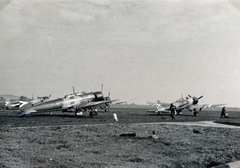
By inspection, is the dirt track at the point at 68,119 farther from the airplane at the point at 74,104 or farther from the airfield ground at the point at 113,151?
the airfield ground at the point at 113,151

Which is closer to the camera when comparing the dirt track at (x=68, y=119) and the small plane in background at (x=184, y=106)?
the dirt track at (x=68, y=119)

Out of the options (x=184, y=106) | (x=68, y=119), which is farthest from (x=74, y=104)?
(x=184, y=106)

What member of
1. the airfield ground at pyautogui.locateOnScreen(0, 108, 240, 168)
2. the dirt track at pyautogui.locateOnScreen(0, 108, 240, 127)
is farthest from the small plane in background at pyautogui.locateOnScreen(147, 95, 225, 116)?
the airfield ground at pyautogui.locateOnScreen(0, 108, 240, 168)

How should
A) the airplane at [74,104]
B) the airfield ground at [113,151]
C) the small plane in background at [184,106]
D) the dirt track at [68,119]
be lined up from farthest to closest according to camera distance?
the small plane in background at [184,106] < the airplane at [74,104] < the dirt track at [68,119] < the airfield ground at [113,151]

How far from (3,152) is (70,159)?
2.49 metres

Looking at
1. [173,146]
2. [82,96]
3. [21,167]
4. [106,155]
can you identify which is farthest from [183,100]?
[21,167]

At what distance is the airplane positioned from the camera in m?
25.1

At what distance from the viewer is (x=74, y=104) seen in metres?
29.5

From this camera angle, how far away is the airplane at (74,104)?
82.2 ft

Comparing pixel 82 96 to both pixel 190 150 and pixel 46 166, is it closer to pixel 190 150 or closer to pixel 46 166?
pixel 190 150

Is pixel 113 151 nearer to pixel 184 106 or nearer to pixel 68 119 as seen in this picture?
pixel 68 119

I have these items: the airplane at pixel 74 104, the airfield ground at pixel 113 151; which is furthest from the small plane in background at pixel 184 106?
the airfield ground at pixel 113 151

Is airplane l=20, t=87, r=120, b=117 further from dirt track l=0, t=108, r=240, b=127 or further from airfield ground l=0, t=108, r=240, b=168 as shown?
airfield ground l=0, t=108, r=240, b=168

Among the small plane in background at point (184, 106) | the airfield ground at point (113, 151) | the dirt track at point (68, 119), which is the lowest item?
the airfield ground at point (113, 151)
